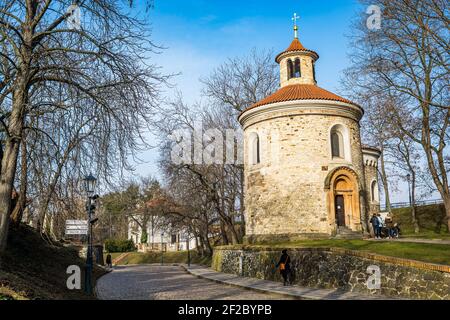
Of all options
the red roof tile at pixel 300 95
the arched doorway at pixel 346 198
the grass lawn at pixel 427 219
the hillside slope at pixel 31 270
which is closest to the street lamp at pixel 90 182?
the hillside slope at pixel 31 270

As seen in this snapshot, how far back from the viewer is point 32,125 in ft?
29.1

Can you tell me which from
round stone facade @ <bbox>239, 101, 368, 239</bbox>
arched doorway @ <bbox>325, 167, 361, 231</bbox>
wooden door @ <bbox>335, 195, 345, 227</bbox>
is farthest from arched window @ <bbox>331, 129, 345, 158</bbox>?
wooden door @ <bbox>335, 195, 345, 227</bbox>

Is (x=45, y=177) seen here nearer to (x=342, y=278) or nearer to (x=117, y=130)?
(x=117, y=130)

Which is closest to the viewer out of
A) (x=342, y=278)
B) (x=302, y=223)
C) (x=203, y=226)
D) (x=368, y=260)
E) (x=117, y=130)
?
(x=117, y=130)

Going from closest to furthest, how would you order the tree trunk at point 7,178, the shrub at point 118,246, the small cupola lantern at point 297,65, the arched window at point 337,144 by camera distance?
the tree trunk at point 7,178 < the arched window at point 337,144 < the small cupola lantern at point 297,65 < the shrub at point 118,246

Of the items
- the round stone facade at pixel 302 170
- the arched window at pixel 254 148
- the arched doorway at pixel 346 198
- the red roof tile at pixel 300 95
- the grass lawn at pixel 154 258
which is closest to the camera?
the round stone facade at pixel 302 170

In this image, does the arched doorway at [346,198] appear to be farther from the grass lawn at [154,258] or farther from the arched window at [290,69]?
the grass lawn at [154,258]

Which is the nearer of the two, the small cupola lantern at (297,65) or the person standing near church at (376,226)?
the person standing near church at (376,226)

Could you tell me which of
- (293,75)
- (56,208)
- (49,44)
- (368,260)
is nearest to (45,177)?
(56,208)

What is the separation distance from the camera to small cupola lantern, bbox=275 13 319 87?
1069 inches

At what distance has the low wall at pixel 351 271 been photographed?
11398 mm

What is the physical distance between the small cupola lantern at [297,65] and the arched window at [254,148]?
205 inches

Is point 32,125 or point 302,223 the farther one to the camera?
point 302,223

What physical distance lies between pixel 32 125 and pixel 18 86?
2.93 ft
